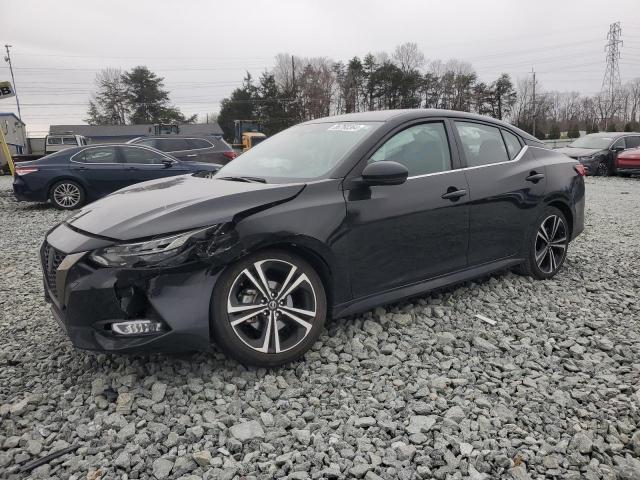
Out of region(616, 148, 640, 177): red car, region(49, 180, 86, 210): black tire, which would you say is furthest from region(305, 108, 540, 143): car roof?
region(616, 148, 640, 177): red car

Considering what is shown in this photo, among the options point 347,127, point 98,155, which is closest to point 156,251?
point 347,127

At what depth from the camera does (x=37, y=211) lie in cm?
1044

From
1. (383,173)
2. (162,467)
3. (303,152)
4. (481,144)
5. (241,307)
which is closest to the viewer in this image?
(162,467)

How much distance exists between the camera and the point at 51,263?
2.97 metres

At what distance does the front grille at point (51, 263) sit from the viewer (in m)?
2.86

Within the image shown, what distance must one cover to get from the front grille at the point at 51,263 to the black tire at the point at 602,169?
1823 centimetres

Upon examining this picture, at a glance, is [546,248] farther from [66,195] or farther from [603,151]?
[603,151]

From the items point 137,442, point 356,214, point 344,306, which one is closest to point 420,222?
point 356,214

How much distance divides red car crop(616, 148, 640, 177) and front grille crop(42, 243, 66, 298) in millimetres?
18011

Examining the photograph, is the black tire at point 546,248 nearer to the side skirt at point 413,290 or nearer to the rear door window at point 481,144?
the side skirt at point 413,290

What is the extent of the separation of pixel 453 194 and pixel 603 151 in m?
16.2

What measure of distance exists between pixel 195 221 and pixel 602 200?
11037 millimetres

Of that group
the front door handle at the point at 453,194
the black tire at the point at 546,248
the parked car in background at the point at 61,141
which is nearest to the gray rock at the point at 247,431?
the front door handle at the point at 453,194

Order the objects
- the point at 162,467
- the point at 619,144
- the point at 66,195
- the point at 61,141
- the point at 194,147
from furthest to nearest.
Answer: the point at 61,141 → the point at 619,144 → the point at 194,147 → the point at 66,195 → the point at 162,467
